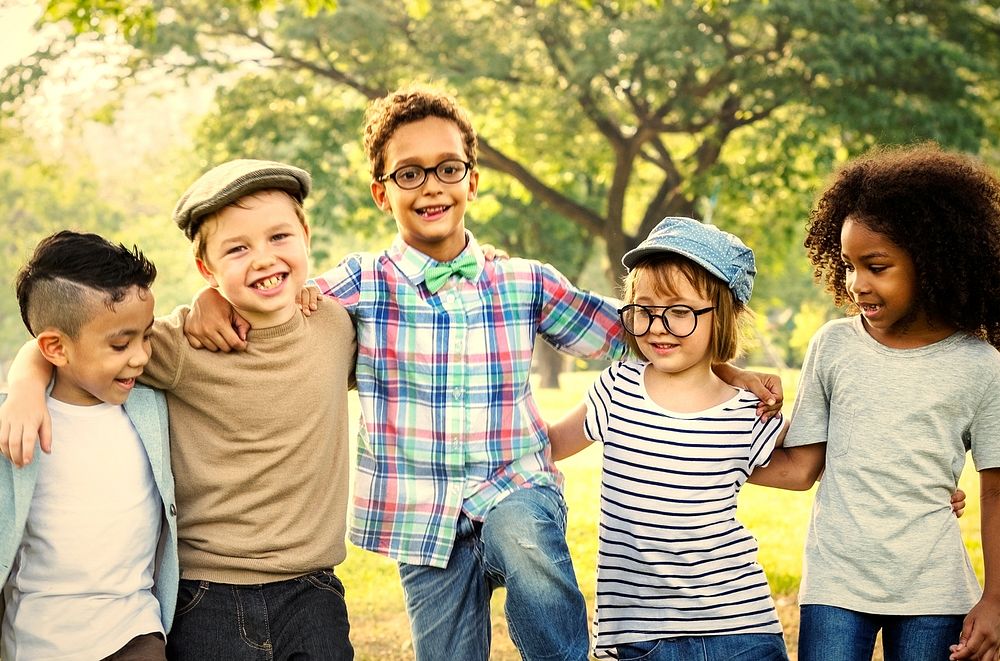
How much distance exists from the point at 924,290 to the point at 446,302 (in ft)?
4.54

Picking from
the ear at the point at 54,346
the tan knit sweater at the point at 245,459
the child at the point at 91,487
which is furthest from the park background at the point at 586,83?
the ear at the point at 54,346

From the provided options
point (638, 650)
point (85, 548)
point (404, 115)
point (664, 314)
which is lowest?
point (638, 650)

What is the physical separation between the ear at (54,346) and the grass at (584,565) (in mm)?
2745

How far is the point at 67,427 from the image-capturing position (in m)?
2.99

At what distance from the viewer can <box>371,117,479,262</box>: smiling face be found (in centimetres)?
343

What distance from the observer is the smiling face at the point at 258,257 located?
315 centimetres

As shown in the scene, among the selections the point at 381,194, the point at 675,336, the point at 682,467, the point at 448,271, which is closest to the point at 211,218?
the point at 381,194

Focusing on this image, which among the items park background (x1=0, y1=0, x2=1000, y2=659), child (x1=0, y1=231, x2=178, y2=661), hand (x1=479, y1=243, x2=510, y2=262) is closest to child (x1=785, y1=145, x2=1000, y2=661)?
hand (x1=479, y1=243, x2=510, y2=262)

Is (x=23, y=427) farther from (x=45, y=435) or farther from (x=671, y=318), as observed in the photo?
(x=671, y=318)

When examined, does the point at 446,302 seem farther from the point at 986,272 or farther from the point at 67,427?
the point at 986,272

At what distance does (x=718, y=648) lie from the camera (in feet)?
9.98

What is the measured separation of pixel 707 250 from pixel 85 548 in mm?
1869

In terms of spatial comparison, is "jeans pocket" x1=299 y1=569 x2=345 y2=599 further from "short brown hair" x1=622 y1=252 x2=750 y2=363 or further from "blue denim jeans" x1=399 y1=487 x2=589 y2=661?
"short brown hair" x1=622 y1=252 x2=750 y2=363

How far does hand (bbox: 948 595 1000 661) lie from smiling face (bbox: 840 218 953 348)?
0.72 meters
